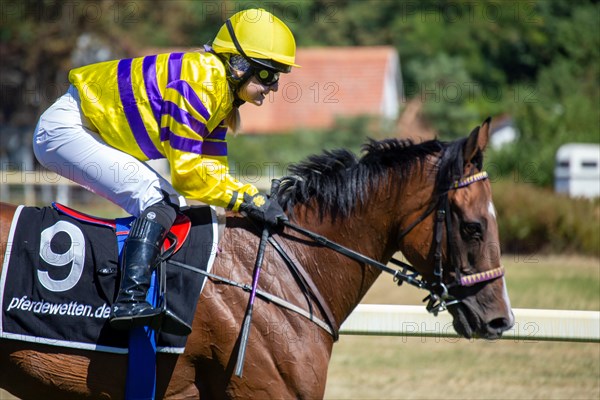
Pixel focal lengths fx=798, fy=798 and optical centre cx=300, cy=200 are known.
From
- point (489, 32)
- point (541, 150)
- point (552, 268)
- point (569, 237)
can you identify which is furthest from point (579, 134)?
point (489, 32)

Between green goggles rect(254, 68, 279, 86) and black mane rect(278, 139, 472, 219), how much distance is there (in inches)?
16.2

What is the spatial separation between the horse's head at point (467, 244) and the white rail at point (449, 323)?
1.37 metres

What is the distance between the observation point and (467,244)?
11.4 ft

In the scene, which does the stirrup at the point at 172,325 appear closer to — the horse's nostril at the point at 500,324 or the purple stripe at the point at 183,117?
the purple stripe at the point at 183,117

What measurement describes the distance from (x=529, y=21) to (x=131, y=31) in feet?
60.9

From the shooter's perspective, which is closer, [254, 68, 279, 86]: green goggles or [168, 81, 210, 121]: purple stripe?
[168, 81, 210, 121]: purple stripe

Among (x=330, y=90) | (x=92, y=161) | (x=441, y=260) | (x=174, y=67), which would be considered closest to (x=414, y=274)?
(x=441, y=260)

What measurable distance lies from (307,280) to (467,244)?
719 millimetres

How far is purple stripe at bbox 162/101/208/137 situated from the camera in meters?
3.32

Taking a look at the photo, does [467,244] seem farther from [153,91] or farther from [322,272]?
[153,91]

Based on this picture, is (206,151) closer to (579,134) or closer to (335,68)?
(579,134)

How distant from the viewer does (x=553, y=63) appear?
3497 cm

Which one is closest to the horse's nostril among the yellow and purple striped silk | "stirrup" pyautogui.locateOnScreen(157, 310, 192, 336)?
the yellow and purple striped silk

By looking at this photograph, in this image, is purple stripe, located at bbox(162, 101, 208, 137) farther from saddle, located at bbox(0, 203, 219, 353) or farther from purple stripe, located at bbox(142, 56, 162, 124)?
saddle, located at bbox(0, 203, 219, 353)
